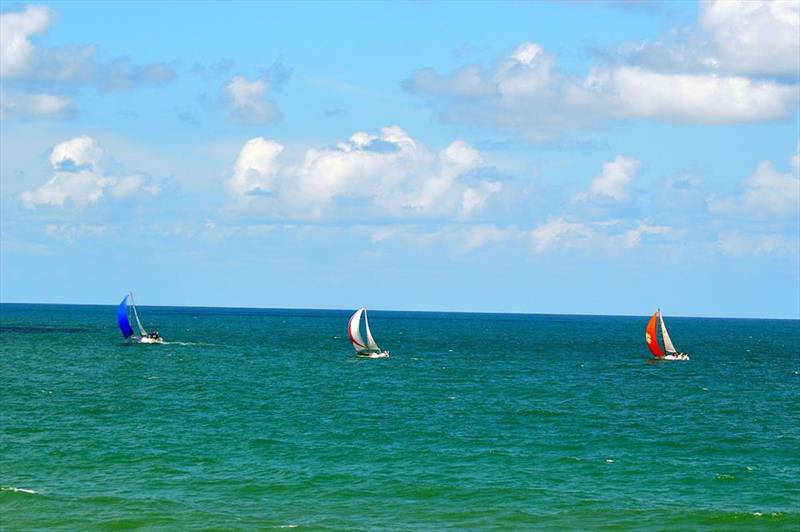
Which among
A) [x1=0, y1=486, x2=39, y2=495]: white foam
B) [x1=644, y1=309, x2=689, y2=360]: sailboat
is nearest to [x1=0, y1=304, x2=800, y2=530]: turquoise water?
[x1=0, y1=486, x2=39, y2=495]: white foam

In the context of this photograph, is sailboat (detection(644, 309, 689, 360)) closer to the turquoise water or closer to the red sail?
the red sail

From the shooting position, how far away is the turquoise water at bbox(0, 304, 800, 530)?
49.5 metres

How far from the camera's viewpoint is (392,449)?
6512 cm

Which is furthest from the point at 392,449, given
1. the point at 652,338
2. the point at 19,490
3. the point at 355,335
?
the point at 652,338

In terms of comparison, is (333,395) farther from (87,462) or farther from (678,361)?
(678,361)

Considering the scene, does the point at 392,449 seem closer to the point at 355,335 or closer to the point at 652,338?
the point at 355,335

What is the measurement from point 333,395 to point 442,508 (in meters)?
45.4

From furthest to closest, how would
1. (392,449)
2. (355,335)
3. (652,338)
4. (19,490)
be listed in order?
(652,338) < (355,335) < (392,449) < (19,490)

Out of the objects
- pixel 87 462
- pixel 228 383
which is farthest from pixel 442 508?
pixel 228 383

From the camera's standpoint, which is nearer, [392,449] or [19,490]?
[19,490]

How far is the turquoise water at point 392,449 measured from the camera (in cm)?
4953

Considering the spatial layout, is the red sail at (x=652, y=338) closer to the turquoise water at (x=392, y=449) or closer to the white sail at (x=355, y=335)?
the turquoise water at (x=392, y=449)

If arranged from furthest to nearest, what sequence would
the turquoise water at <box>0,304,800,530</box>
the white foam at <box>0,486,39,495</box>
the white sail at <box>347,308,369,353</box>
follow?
the white sail at <box>347,308,369,353</box>, the white foam at <box>0,486,39,495</box>, the turquoise water at <box>0,304,800,530</box>

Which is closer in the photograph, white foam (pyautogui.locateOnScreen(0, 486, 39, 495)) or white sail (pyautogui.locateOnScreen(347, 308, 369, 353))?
white foam (pyautogui.locateOnScreen(0, 486, 39, 495))
